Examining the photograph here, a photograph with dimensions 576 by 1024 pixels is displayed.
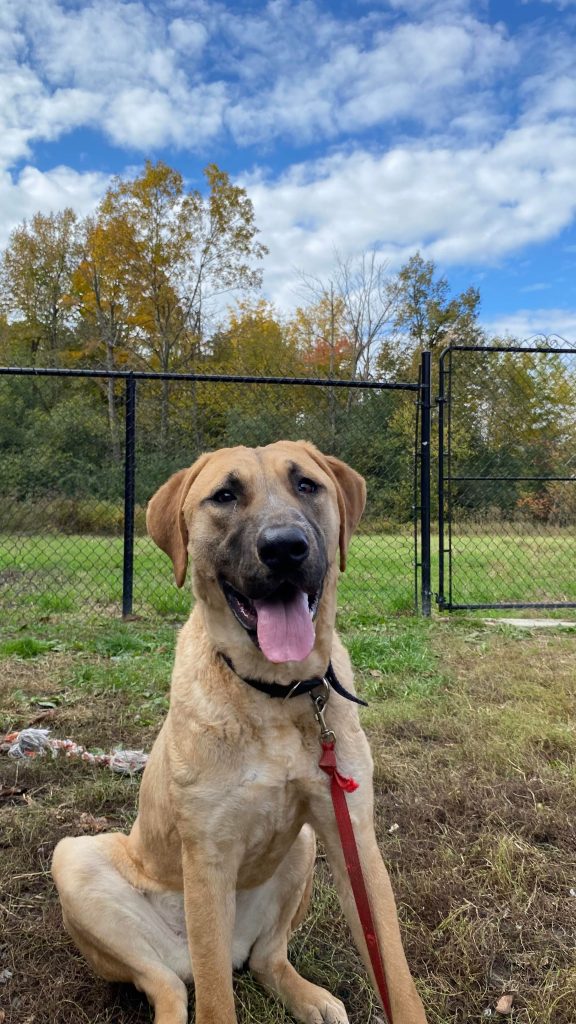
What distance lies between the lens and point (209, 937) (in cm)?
162

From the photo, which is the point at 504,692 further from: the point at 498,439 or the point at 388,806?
the point at 498,439

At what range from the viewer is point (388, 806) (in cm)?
292

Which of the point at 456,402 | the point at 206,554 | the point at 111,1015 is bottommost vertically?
the point at 111,1015

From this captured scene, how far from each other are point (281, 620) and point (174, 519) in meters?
0.56

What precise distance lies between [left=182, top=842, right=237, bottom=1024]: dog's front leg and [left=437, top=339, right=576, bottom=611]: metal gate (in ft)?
18.9

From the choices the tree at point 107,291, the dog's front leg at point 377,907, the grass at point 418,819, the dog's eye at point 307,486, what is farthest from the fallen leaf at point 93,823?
the tree at point 107,291

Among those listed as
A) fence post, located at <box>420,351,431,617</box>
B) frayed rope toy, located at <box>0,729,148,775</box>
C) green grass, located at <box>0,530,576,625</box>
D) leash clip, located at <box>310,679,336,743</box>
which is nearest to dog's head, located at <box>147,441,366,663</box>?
leash clip, located at <box>310,679,336,743</box>

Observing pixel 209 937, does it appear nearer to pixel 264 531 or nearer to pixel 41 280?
pixel 264 531

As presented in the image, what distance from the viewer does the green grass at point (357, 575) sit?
688 cm

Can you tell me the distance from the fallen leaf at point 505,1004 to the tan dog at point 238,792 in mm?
358

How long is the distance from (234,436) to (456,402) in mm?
2635

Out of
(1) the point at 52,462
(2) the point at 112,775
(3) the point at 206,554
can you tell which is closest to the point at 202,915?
(3) the point at 206,554

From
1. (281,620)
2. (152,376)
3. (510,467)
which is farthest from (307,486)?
(510,467)

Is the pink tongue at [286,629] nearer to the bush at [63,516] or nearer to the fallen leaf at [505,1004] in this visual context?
the fallen leaf at [505,1004]
